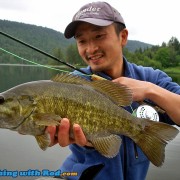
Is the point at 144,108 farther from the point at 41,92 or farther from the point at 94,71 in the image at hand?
the point at 41,92

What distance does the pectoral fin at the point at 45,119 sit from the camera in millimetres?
2650

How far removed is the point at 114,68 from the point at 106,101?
108 centimetres

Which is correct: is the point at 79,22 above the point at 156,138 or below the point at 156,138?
above

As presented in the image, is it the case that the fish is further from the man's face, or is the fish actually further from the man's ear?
→ the man's ear

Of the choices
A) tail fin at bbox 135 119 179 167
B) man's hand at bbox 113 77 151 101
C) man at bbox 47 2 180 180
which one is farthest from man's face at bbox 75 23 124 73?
tail fin at bbox 135 119 179 167

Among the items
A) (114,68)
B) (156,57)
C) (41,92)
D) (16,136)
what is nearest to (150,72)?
(114,68)

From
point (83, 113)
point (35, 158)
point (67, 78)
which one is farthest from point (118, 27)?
point (35, 158)

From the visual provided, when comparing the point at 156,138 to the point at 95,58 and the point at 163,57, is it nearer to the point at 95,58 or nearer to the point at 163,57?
the point at 95,58

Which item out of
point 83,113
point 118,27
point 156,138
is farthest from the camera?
point 118,27

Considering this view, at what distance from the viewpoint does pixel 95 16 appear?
3.69m

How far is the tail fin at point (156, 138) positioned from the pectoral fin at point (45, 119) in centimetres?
92

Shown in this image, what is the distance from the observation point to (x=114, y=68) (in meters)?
3.98

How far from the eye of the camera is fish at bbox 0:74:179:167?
2717 mm

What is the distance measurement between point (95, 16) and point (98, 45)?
14.0 inches
